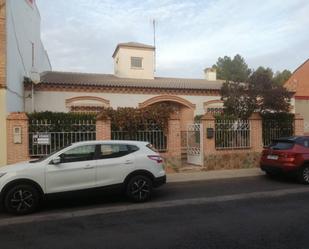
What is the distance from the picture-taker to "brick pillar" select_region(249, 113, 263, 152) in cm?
1720

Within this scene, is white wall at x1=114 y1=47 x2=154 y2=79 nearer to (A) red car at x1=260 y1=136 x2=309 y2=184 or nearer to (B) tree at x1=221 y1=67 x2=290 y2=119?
(B) tree at x1=221 y1=67 x2=290 y2=119

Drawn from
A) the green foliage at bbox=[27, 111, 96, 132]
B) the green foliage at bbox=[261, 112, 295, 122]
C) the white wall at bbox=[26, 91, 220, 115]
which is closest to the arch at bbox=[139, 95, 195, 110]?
the white wall at bbox=[26, 91, 220, 115]

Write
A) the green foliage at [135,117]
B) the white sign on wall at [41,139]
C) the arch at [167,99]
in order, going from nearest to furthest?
the white sign on wall at [41,139] < the green foliage at [135,117] < the arch at [167,99]

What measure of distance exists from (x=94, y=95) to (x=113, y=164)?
1243 cm

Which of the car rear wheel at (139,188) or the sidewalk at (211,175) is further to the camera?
the sidewalk at (211,175)

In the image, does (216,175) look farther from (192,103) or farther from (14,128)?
(192,103)

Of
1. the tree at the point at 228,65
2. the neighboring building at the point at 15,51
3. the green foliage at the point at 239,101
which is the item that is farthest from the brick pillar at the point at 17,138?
the tree at the point at 228,65

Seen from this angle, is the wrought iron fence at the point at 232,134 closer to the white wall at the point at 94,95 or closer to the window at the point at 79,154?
the white wall at the point at 94,95

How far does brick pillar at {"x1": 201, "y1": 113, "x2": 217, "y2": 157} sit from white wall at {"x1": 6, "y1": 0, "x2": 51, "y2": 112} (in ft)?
25.3

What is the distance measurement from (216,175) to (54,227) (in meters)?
8.28

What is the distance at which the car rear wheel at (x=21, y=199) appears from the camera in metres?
8.62

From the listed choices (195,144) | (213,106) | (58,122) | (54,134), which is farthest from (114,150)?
(213,106)

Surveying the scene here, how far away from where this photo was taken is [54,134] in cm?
1447

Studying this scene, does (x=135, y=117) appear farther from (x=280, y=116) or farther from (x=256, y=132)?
(x=280, y=116)
